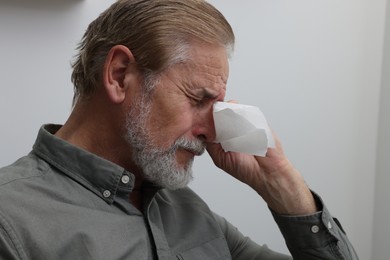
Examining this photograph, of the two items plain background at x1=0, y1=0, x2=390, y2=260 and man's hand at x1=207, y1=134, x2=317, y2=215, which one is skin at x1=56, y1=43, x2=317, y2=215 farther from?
plain background at x1=0, y1=0, x2=390, y2=260

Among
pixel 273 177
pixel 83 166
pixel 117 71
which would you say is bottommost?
pixel 273 177

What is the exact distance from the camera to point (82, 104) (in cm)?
91

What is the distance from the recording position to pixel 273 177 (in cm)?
104

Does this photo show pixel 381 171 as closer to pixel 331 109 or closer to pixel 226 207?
pixel 331 109

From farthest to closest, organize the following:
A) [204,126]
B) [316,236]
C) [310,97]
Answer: [310,97]
[316,236]
[204,126]

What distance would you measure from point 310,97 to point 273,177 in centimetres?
57

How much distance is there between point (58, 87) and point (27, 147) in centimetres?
18

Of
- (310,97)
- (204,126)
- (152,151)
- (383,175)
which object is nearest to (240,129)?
(204,126)

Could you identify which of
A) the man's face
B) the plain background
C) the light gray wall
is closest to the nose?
the man's face

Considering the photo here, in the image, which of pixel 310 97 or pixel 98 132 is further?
pixel 310 97

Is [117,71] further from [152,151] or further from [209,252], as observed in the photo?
[209,252]

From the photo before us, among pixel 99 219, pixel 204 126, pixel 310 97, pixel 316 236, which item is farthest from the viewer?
pixel 310 97

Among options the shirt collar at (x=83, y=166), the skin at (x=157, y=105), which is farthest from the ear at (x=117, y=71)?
the shirt collar at (x=83, y=166)

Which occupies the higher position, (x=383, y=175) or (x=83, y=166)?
(x=83, y=166)
